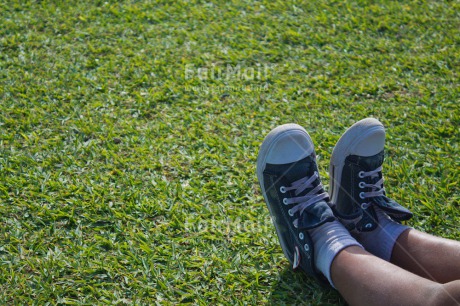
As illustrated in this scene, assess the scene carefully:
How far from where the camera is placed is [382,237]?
7.77 feet

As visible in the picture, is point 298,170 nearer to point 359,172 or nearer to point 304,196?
point 304,196

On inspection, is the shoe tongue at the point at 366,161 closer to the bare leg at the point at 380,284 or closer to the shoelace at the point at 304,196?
the shoelace at the point at 304,196

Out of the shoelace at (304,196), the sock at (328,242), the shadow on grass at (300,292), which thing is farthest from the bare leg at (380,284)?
the shoelace at (304,196)

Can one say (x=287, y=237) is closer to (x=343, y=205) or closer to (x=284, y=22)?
(x=343, y=205)

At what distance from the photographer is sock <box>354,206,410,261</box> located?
2.34 m

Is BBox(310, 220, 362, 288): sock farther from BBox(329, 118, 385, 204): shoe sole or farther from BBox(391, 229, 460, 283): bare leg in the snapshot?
BBox(329, 118, 385, 204): shoe sole

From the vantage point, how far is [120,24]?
4129 millimetres

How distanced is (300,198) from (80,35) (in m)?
2.35

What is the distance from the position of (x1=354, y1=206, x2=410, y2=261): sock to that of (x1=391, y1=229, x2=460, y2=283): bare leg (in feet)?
0.07

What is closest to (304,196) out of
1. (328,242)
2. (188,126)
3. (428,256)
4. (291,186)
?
(291,186)

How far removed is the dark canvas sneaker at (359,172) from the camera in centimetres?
251

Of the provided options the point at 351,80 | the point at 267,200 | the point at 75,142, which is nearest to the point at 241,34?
the point at 351,80

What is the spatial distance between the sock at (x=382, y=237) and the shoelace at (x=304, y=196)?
243mm

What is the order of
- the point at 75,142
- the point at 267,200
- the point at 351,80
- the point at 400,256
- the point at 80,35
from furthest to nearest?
the point at 80,35
the point at 351,80
the point at 75,142
the point at 267,200
the point at 400,256
